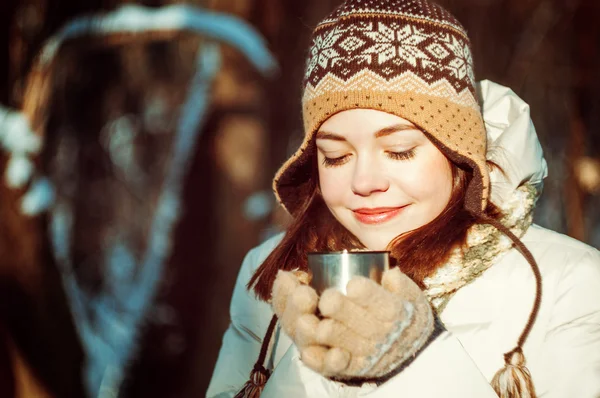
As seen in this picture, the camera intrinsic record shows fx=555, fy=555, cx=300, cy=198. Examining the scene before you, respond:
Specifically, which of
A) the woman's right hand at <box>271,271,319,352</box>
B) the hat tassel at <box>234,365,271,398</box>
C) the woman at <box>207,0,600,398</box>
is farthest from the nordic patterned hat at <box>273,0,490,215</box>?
the hat tassel at <box>234,365,271,398</box>

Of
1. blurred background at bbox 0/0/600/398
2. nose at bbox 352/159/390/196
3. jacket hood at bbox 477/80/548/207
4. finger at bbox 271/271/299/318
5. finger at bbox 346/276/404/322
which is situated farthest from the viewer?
blurred background at bbox 0/0/600/398

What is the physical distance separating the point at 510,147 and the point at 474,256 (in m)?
0.29

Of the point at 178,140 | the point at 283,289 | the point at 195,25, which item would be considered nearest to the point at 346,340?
the point at 283,289

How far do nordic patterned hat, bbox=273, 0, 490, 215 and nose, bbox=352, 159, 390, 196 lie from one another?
0.42 feet

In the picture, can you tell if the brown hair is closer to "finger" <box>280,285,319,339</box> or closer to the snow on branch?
"finger" <box>280,285,319,339</box>

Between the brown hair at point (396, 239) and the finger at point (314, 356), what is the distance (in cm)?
38

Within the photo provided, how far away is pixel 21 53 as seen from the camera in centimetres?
290

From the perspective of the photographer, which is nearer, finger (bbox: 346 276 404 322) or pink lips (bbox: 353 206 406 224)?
finger (bbox: 346 276 404 322)

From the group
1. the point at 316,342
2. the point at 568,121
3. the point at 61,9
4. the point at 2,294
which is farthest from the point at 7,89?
the point at 568,121

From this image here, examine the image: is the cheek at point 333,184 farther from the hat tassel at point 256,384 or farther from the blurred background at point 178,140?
the blurred background at point 178,140

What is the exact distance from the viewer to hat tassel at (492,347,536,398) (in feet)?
3.55

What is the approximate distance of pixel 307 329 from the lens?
0.93 m

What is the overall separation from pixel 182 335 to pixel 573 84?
2577 millimetres

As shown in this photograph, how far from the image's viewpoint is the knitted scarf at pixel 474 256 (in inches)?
48.6
